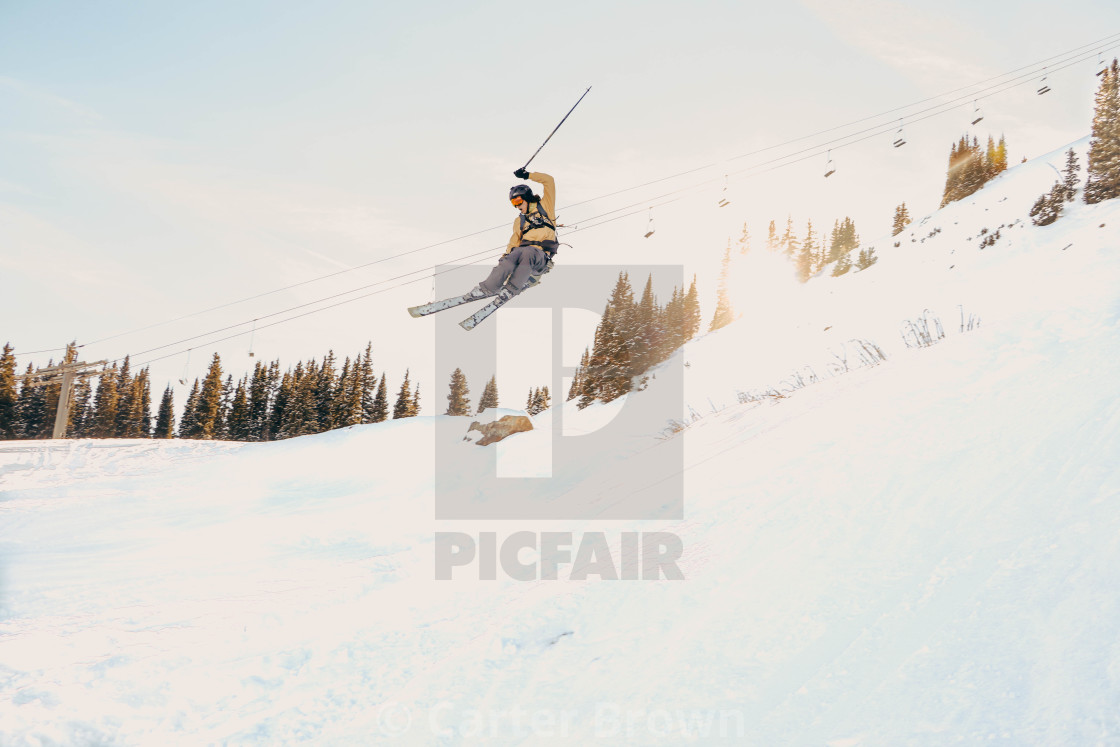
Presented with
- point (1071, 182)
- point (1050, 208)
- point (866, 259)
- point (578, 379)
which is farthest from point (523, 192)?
point (578, 379)

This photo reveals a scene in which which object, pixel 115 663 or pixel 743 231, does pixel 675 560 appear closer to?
pixel 115 663

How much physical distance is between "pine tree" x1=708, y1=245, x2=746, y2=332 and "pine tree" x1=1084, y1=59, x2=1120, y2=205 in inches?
1373

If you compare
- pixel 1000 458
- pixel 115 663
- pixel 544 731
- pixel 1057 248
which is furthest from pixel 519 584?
pixel 1057 248

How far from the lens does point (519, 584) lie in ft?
18.1

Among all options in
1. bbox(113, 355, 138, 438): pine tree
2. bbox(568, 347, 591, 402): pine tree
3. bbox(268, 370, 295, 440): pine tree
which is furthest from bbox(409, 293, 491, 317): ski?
bbox(113, 355, 138, 438): pine tree

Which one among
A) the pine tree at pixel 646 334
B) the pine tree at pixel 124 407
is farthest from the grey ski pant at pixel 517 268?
the pine tree at pixel 124 407

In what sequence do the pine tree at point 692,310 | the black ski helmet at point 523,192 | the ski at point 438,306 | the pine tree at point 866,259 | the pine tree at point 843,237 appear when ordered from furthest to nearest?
the pine tree at point 843,237, the pine tree at point 692,310, the pine tree at point 866,259, the ski at point 438,306, the black ski helmet at point 523,192

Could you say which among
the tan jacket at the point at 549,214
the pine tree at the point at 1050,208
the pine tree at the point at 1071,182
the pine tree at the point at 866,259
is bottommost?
the tan jacket at the point at 549,214

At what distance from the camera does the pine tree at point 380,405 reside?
207 feet

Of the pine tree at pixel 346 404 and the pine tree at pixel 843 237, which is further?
the pine tree at pixel 843 237

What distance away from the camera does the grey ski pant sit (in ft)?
27.6

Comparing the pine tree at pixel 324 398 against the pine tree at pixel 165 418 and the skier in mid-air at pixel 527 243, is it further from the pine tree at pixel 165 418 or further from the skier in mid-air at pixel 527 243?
the skier in mid-air at pixel 527 243

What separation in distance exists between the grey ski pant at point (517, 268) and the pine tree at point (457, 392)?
59930mm

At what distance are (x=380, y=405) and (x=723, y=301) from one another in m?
48.1
